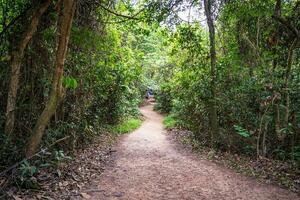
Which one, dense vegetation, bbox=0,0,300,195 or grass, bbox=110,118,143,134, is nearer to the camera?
dense vegetation, bbox=0,0,300,195

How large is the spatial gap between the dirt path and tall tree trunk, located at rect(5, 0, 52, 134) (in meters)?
1.79

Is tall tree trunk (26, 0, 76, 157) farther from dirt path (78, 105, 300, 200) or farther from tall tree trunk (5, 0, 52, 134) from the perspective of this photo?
dirt path (78, 105, 300, 200)

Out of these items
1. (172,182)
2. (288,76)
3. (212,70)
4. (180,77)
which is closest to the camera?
(172,182)

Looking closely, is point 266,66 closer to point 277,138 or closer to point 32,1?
point 277,138

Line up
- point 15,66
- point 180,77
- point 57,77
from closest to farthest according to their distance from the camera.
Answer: point 57,77
point 15,66
point 180,77

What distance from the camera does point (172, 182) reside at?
17.9 ft

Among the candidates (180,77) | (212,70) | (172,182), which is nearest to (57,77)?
(172,182)

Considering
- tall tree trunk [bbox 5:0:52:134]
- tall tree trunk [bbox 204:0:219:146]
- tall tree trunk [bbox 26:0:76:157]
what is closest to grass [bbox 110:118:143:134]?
tall tree trunk [bbox 204:0:219:146]

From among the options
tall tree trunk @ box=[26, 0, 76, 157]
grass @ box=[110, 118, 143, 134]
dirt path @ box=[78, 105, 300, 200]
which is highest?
tall tree trunk @ box=[26, 0, 76, 157]

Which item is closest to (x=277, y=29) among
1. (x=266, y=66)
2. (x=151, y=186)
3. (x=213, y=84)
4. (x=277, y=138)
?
(x=266, y=66)

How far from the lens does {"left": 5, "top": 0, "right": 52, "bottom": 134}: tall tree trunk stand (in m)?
5.12

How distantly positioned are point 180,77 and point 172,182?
4963mm

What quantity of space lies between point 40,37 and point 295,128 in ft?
19.4

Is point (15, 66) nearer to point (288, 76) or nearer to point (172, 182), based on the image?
point (172, 182)
